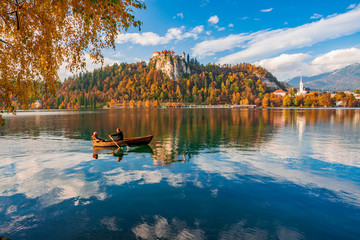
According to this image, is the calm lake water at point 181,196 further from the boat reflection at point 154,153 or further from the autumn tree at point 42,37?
the autumn tree at point 42,37

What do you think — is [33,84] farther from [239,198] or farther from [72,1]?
[239,198]

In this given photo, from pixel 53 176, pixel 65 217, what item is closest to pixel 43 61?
pixel 65 217

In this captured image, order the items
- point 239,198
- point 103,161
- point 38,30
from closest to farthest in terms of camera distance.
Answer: point 38,30 < point 239,198 < point 103,161

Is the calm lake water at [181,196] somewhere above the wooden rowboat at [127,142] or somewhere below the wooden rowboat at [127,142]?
below

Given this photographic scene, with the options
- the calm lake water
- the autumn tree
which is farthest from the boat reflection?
the autumn tree

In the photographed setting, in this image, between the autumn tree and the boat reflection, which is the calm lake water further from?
the autumn tree

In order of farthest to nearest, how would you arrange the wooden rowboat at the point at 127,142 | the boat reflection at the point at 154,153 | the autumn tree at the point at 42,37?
the wooden rowboat at the point at 127,142
the boat reflection at the point at 154,153
the autumn tree at the point at 42,37

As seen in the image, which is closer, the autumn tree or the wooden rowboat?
the autumn tree

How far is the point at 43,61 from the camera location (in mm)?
9852

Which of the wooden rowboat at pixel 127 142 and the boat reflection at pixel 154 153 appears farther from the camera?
the wooden rowboat at pixel 127 142

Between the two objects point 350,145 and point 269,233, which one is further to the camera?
point 350,145

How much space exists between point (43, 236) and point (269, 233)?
1045cm

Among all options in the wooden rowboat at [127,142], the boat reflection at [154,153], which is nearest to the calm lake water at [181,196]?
the boat reflection at [154,153]

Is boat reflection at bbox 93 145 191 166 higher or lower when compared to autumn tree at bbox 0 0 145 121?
lower
